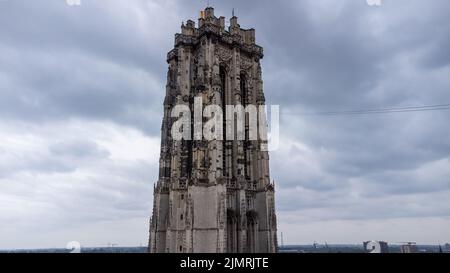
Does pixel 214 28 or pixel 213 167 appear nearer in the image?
pixel 213 167

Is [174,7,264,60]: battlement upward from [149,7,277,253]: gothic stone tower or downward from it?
upward

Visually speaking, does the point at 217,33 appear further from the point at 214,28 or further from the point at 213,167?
the point at 213,167

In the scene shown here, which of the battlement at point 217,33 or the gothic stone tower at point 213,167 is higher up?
the battlement at point 217,33

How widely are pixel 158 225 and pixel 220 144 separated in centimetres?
1322

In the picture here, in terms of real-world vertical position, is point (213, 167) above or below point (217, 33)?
below

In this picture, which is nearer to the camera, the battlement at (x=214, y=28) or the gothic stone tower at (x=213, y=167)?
the gothic stone tower at (x=213, y=167)

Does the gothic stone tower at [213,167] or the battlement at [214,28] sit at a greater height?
the battlement at [214,28]

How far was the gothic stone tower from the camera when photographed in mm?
40156

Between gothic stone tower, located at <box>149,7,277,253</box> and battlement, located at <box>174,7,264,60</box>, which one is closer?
gothic stone tower, located at <box>149,7,277,253</box>

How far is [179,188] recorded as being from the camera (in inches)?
1714

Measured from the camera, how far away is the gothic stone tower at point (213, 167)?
132 feet

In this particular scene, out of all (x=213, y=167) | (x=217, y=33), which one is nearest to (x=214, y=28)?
(x=217, y=33)

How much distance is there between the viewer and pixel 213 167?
41.3 metres
